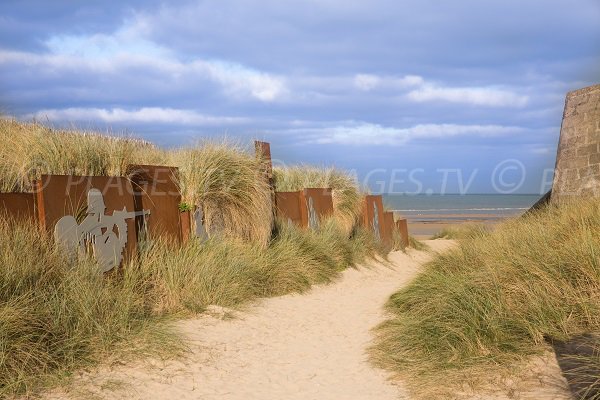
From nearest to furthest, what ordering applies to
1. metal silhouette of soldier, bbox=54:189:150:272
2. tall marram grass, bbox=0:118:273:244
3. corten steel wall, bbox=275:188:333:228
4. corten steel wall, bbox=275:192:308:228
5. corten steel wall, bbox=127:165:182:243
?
metal silhouette of soldier, bbox=54:189:150:272
tall marram grass, bbox=0:118:273:244
corten steel wall, bbox=127:165:182:243
corten steel wall, bbox=275:192:308:228
corten steel wall, bbox=275:188:333:228

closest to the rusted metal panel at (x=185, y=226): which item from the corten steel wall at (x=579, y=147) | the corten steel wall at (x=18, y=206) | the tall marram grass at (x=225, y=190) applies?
the tall marram grass at (x=225, y=190)

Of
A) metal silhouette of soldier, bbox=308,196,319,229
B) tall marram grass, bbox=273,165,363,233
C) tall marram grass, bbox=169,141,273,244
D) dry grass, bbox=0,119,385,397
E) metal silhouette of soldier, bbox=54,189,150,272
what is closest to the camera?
dry grass, bbox=0,119,385,397

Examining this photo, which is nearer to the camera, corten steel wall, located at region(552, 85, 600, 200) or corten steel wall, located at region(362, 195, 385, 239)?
corten steel wall, located at region(552, 85, 600, 200)

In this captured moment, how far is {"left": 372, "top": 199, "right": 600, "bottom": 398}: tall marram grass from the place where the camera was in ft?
16.6

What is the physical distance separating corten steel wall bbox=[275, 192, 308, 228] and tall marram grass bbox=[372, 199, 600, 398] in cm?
506

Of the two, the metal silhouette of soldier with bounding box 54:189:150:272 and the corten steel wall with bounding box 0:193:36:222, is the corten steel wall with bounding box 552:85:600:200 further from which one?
the corten steel wall with bounding box 0:193:36:222

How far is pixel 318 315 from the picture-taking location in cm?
830

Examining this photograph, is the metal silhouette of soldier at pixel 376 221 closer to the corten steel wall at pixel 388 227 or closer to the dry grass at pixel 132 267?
the corten steel wall at pixel 388 227

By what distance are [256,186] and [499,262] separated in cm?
440

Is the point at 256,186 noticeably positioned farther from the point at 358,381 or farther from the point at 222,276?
the point at 358,381

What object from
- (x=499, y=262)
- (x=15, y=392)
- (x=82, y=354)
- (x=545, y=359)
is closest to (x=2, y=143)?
(x=82, y=354)

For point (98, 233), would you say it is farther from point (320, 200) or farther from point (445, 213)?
point (445, 213)

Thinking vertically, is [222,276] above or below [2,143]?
below

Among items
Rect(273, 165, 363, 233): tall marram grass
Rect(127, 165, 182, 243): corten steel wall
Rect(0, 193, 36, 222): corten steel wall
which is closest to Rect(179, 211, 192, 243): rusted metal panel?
Rect(127, 165, 182, 243): corten steel wall
